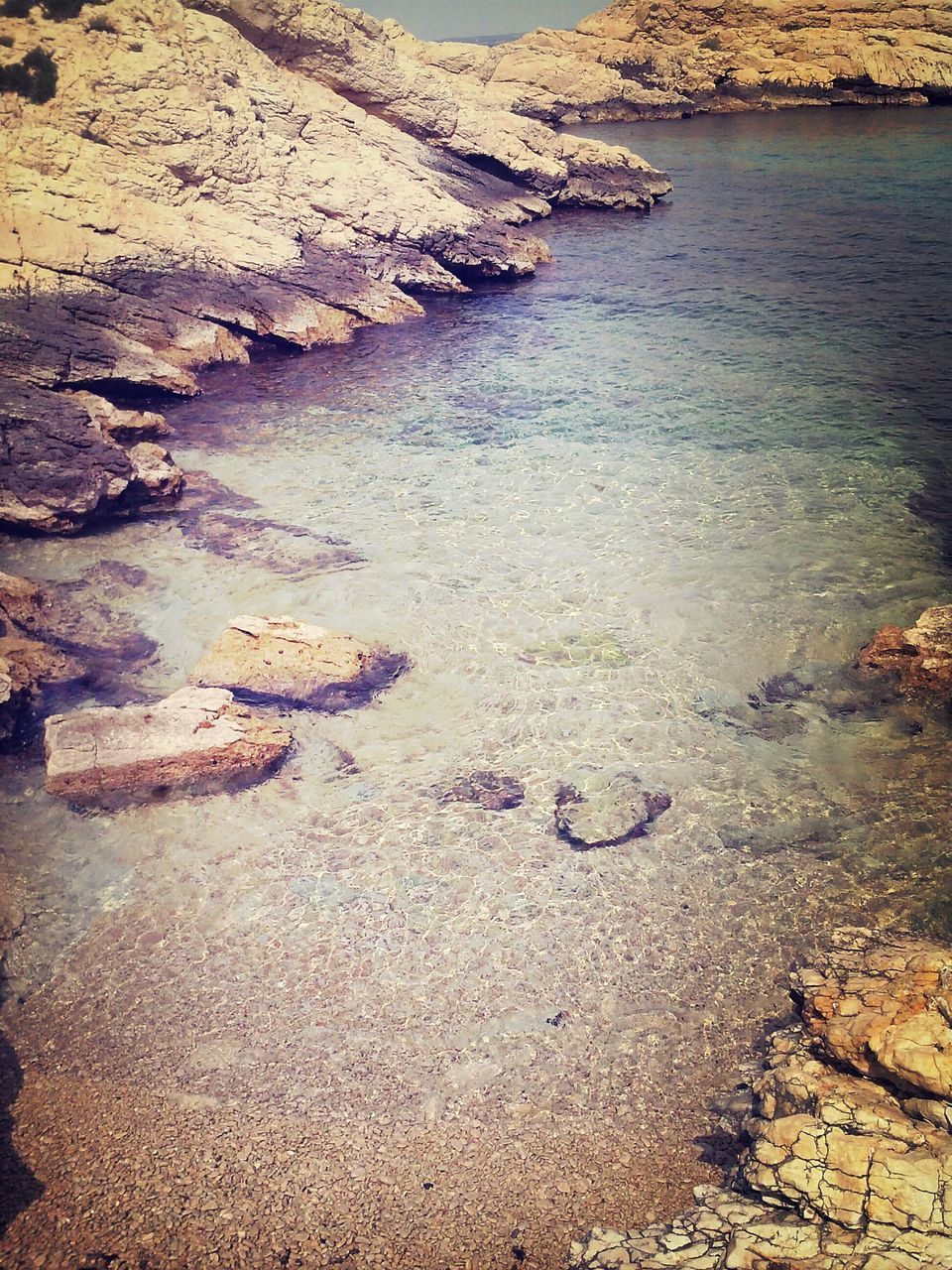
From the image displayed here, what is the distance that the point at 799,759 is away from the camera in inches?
278

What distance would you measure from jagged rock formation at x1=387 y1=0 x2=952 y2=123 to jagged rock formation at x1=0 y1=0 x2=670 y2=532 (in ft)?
62.1

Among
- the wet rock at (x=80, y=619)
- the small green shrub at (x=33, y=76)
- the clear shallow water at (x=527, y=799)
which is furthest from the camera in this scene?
the small green shrub at (x=33, y=76)

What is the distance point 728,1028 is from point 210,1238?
3.00 meters

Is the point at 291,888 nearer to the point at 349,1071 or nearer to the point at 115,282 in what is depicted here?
the point at 349,1071

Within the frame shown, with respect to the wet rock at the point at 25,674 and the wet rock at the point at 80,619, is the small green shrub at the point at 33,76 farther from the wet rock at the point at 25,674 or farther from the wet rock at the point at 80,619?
the wet rock at the point at 25,674

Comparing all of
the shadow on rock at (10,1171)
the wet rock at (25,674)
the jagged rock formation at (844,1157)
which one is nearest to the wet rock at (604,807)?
the jagged rock formation at (844,1157)

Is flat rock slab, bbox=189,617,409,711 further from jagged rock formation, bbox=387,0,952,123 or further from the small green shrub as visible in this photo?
jagged rock formation, bbox=387,0,952,123

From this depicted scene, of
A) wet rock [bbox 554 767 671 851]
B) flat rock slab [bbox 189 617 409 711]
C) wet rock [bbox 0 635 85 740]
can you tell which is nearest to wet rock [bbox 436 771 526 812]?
wet rock [bbox 554 767 671 851]

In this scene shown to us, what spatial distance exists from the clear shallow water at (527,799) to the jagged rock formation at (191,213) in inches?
58.9

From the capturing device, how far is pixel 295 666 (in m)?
8.04

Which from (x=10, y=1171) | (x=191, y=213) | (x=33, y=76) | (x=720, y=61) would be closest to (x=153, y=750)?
(x=10, y=1171)

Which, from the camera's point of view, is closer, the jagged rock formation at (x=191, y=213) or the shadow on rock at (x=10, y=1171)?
the shadow on rock at (x=10, y=1171)

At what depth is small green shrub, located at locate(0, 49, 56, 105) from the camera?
1545 cm

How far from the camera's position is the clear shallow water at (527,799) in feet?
15.9
